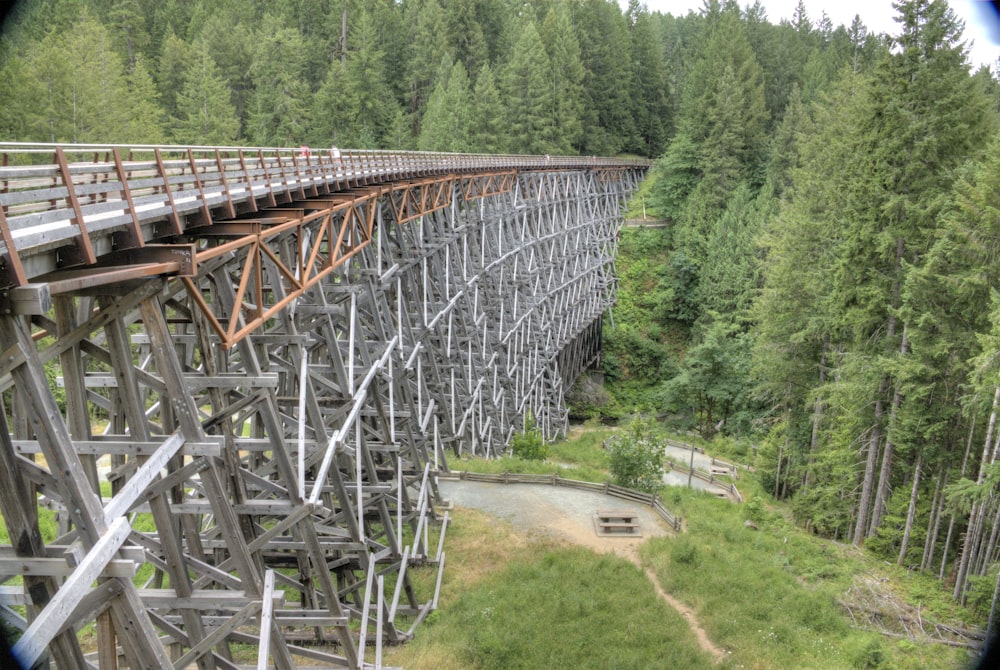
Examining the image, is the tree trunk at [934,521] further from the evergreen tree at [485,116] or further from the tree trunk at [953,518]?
the evergreen tree at [485,116]

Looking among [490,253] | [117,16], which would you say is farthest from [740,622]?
[117,16]

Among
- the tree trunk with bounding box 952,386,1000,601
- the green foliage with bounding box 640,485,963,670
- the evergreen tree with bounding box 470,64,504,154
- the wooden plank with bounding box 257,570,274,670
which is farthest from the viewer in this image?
the evergreen tree with bounding box 470,64,504,154

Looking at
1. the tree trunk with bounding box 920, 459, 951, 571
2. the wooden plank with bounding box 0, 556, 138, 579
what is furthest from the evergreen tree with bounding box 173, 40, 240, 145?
the wooden plank with bounding box 0, 556, 138, 579

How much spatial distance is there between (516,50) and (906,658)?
49075mm

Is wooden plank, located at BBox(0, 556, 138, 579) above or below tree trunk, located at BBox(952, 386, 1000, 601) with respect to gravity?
above

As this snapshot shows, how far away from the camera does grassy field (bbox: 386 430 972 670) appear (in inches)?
514

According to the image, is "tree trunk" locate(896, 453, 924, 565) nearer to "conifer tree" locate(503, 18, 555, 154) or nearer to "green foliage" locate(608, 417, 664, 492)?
"green foliage" locate(608, 417, 664, 492)

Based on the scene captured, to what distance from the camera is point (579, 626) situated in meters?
13.9

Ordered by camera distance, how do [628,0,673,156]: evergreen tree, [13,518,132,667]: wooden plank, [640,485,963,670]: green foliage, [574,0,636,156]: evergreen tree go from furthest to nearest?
[628,0,673,156]: evergreen tree, [574,0,636,156]: evergreen tree, [640,485,963,670]: green foliage, [13,518,132,667]: wooden plank

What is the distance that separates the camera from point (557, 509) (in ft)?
66.2

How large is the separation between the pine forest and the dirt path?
6466 millimetres

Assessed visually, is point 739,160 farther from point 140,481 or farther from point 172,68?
point 140,481

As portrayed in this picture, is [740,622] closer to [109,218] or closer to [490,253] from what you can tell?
[109,218]

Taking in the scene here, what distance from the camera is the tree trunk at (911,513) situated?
1852 centimetres
